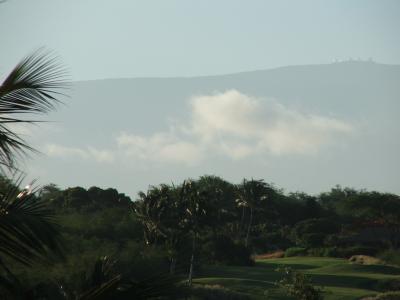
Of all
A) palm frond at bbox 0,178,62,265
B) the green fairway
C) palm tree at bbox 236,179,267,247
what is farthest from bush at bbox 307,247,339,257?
palm frond at bbox 0,178,62,265

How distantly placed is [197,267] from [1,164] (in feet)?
252

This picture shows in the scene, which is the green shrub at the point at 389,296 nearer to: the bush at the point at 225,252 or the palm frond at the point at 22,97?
the bush at the point at 225,252

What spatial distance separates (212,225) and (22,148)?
8435 cm

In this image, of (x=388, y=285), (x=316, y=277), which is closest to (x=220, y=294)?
(x=316, y=277)

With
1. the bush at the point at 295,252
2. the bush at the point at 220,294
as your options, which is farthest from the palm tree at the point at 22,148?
the bush at the point at 295,252

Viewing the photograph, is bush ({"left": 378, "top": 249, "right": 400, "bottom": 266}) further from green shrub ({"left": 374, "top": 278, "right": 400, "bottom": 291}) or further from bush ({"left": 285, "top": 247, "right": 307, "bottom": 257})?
green shrub ({"left": 374, "top": 278, "right": 400, "bottom": 291})

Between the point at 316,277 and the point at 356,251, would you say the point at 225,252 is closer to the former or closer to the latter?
the point at 316,277

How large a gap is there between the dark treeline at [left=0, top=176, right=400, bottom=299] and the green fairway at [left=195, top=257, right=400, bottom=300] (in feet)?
10.3

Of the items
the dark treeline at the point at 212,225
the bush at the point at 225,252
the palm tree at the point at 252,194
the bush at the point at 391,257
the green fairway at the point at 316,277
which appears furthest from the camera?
the palm tree at the point at 252,194

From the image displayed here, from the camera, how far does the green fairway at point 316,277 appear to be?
64438 mm

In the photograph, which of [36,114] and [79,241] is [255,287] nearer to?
[79,241]

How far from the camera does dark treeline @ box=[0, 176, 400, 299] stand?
3059 inches

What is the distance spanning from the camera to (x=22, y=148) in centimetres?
591

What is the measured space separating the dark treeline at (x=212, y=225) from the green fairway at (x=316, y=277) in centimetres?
315
